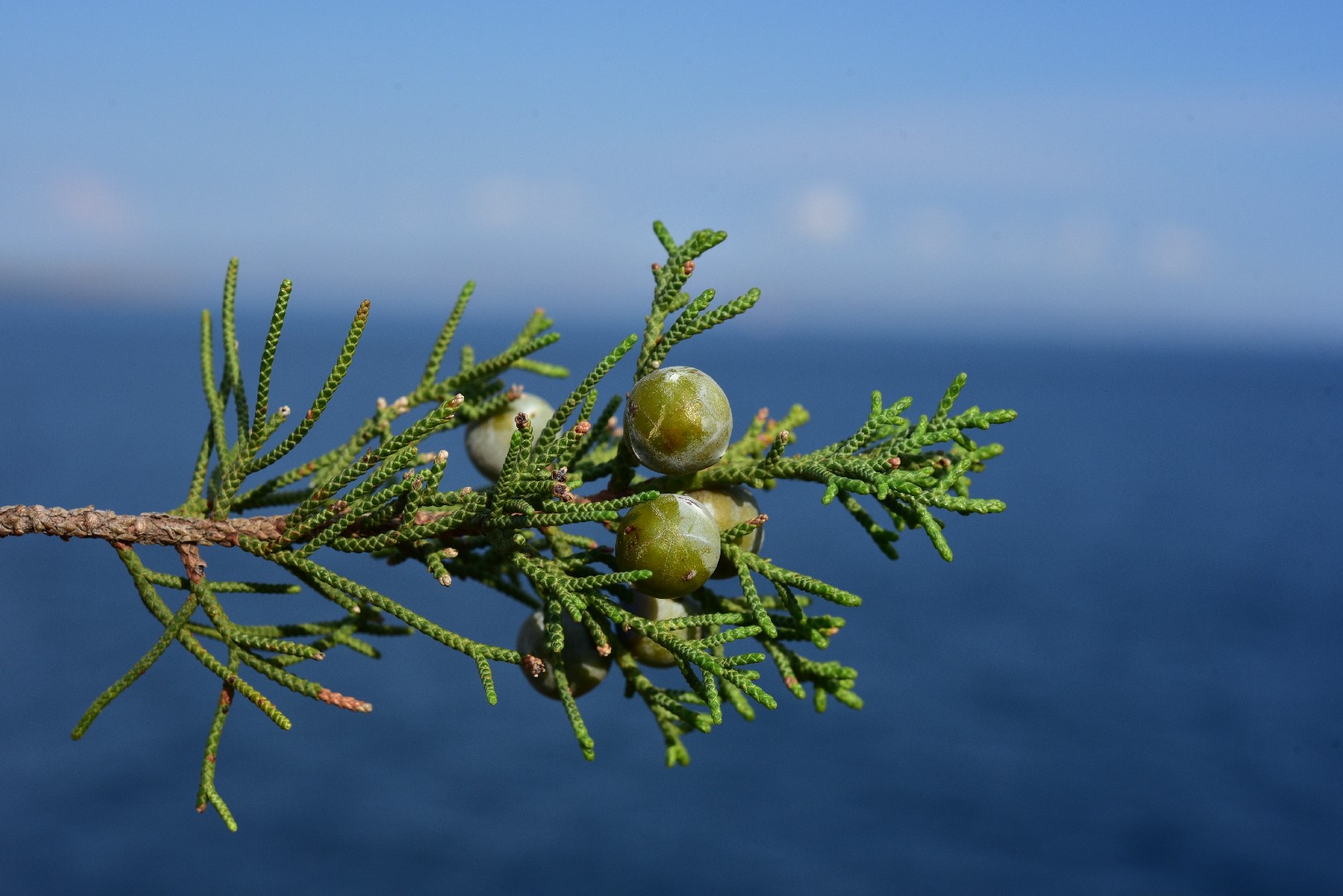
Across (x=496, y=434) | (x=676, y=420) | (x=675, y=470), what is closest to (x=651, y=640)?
(x=675, y=470)

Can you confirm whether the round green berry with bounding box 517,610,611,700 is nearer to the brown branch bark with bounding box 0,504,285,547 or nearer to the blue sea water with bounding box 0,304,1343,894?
the brown branch bark with bounding box 0,504,285,547

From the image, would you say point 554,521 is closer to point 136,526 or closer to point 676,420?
point 676,420

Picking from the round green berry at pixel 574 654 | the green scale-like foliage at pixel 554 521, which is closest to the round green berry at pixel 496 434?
the green scale-like foliage at pixel 554 521

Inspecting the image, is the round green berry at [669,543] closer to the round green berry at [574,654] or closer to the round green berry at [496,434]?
the round green berry at [574,654]

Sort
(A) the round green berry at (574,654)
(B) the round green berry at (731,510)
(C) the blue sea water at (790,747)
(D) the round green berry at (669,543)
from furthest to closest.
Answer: (C) the blue sea water at (790,747)
(A) the round green berry at (574,654)
(B) the round green berry at (731,510)
(D) the round green berry at (669,543)

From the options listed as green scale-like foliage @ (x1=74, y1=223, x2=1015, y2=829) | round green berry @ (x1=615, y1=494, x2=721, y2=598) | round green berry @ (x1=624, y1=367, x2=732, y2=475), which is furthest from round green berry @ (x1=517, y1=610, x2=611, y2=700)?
round green berry @ (x1=624, y1=367, x2=732, y2=475)
